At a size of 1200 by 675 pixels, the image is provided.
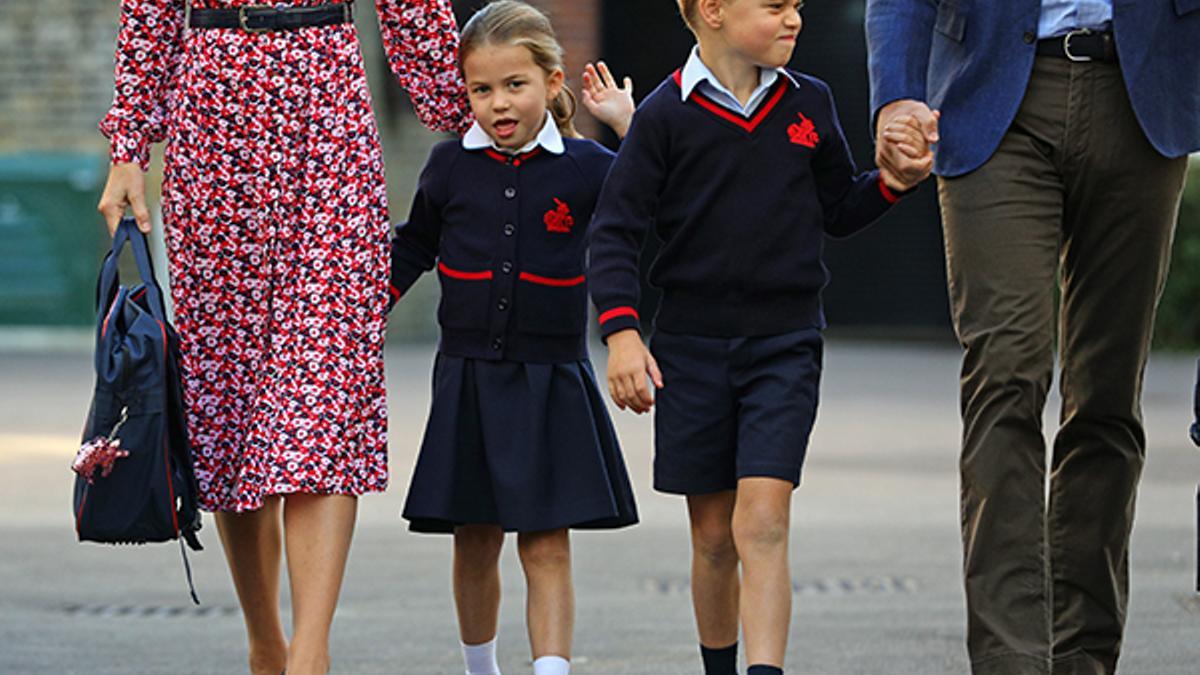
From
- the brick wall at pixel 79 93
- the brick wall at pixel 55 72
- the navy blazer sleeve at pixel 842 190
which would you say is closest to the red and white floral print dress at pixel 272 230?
the navy blazer sleeve at pixel 842 190

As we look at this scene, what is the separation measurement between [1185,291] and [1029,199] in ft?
37.7

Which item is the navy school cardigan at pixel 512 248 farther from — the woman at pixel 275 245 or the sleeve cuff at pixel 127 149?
the sleeve cuff at pixel 127 149

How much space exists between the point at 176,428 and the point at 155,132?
0.63 metres

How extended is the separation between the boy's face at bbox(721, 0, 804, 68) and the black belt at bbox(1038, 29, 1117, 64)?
0.52 metres

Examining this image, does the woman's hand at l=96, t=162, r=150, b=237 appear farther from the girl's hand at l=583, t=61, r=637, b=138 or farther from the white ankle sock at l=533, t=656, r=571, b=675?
the white ankle sock at l=533, t=656, r=571, b=675

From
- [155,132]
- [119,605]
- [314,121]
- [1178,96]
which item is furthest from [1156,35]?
[119,605]

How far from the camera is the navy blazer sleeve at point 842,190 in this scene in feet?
15.8

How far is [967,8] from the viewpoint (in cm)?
480

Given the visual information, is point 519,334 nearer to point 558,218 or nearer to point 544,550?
point 558,218

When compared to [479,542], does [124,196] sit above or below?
above

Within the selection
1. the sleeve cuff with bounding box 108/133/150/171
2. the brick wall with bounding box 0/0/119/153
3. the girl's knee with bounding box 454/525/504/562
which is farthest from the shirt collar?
the brick wall with bounding box 0/0/119/153

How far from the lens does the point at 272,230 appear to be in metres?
4.89

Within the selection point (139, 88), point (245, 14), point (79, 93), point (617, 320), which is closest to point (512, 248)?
point (617, 320)

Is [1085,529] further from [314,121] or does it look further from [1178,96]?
[314,121]
